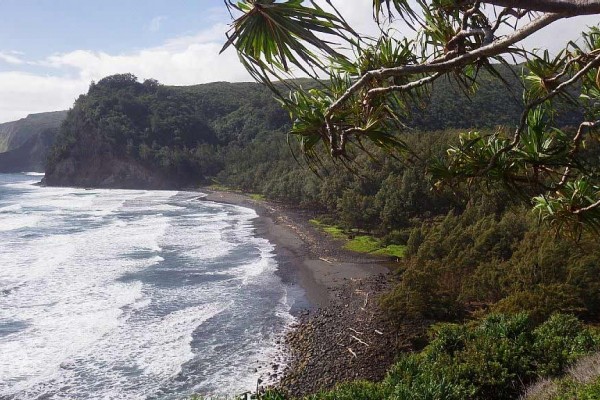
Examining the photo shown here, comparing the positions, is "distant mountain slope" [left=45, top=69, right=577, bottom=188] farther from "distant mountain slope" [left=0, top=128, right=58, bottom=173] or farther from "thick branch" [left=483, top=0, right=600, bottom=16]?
"thick branch" [left=483, top=0, right=600, bottom=16]

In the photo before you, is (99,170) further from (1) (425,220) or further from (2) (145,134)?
(1) (425,220)

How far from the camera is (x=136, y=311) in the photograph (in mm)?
20656

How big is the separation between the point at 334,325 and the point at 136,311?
780 centimetres

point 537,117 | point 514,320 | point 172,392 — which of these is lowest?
point 172,392

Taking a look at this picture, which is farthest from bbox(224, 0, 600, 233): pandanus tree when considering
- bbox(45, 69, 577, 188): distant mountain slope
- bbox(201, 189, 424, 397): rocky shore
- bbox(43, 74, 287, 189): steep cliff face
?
bbox(43, 74, 287, 189): steep cliff face

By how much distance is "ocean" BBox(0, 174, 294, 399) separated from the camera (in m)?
15.1

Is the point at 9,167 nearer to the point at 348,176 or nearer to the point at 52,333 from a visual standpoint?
the point at 348,176

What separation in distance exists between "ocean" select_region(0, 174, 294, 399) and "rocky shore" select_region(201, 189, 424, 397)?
0.82 m

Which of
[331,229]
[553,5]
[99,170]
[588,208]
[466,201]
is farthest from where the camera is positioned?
[99,170]

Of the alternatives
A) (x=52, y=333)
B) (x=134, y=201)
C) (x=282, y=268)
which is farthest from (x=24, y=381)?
(x=134, y=201)

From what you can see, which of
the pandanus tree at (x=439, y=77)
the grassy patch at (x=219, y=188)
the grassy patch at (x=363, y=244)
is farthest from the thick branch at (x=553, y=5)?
the grassy patch at (x=219, y=188)

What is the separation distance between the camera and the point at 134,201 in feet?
204

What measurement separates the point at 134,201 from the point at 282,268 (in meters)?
38.9

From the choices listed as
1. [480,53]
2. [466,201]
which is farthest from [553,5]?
[466,201]
